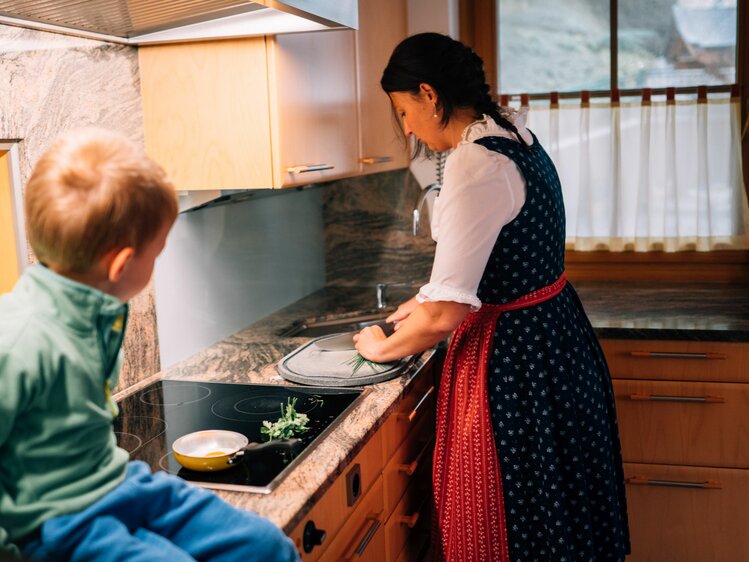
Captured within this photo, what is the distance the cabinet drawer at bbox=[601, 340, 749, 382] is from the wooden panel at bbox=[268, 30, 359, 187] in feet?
3.00

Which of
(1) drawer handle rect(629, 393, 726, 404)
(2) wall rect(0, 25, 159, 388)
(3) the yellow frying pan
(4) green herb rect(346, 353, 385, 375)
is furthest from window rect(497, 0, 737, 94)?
(3) the yellow frying pan

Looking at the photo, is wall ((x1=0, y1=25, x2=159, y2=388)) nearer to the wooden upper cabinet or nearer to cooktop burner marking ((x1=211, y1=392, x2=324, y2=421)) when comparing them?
the wooden upper cabinet

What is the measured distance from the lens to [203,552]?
39.3 inches

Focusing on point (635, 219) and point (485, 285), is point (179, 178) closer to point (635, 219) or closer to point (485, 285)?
point (485, 285)

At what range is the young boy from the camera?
883 millimetres

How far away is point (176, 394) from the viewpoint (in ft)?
6.27

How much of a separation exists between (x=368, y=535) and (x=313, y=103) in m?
0.99

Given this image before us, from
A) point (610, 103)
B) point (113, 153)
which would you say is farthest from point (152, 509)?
point (610, 103)

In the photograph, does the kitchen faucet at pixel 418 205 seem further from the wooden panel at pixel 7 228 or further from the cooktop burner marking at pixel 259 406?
the wooden panel at pixel 7 228

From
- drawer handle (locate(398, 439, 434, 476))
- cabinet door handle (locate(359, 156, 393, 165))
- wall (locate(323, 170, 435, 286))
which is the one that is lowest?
drawer handle (locate(398, 439, 434, 476))

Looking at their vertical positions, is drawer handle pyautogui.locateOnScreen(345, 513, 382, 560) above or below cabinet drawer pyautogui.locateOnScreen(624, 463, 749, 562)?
above

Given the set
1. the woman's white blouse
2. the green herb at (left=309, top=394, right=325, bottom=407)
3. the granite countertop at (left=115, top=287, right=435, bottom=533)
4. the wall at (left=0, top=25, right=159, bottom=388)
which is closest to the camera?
the granite countertop at (left=115, top=287, right=435, bottom=533)

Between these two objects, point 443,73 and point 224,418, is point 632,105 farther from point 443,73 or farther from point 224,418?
point 224,418

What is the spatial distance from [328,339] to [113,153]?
4.67 ft
